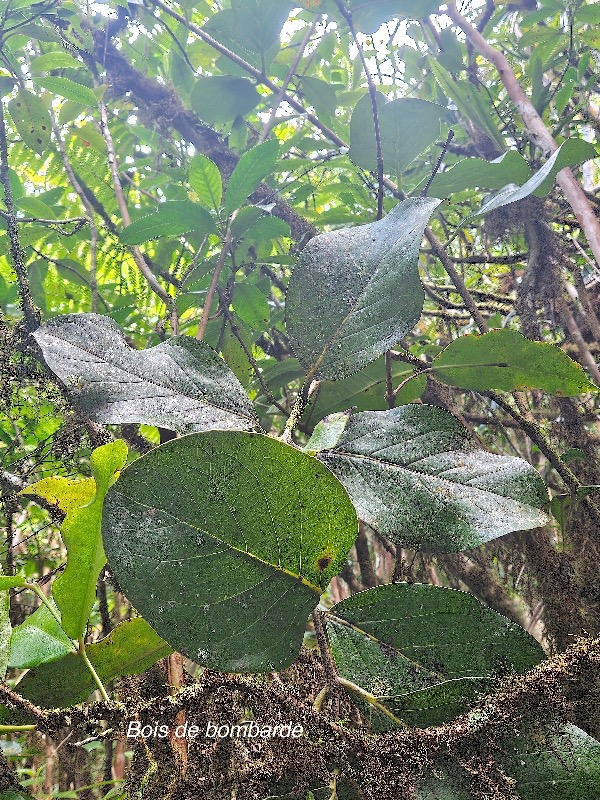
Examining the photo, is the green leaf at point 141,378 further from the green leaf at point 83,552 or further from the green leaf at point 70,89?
the green leaf at point 70,89

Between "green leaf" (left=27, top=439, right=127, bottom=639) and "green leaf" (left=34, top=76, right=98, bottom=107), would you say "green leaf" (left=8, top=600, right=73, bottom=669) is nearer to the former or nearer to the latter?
"green leaf" (left=27, top=439, right=127, bottom=639)

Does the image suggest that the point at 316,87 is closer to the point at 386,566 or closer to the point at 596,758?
the point at 386,566

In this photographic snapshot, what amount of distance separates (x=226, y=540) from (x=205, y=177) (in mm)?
742

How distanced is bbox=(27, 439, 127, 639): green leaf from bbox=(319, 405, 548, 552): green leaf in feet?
0.59

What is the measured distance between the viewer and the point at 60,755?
0.94m

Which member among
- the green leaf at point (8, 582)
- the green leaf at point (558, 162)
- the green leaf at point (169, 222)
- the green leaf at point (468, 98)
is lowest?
the green leaf at point (8, 582)

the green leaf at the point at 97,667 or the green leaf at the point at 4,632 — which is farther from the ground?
the green leaf at the point at 4,632

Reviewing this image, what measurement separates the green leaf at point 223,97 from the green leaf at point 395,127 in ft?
1.78

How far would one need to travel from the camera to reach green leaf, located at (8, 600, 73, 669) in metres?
0.45

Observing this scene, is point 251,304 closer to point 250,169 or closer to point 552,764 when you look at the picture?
point 250,169

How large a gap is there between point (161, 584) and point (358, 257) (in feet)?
1.15

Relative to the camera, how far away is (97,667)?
46 cm

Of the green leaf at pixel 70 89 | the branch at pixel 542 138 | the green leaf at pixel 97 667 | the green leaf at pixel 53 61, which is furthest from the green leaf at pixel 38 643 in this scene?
the green leaf at pixel 53 61

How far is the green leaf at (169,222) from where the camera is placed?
2.83ft
